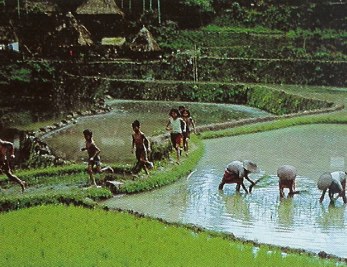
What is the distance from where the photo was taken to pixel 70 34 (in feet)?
16.7

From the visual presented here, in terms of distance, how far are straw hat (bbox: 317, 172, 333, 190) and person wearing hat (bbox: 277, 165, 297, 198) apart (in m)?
0.16

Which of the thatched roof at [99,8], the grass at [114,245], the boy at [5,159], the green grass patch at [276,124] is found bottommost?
the grass at [114,245]

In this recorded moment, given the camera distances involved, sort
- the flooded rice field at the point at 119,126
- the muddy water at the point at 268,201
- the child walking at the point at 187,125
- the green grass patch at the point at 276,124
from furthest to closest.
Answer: the green grass patch at the point at 276,124
the child walking at the point at 187,125
the flooded rice field at the point at 119,126
the muddy water at the point at 268,201

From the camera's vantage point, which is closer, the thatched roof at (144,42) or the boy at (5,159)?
the boy at (5,159)

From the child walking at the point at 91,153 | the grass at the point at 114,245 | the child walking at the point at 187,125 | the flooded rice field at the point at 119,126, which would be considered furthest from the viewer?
the child walking at the point at 187,125

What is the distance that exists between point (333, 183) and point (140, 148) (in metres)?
1.25

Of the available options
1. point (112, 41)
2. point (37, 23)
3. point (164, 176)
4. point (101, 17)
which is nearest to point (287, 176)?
point (164, 176)

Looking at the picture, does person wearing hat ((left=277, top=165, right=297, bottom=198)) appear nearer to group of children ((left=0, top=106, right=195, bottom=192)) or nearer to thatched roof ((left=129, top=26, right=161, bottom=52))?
group of children ((left=0, top=106, right=195, bottom=192))

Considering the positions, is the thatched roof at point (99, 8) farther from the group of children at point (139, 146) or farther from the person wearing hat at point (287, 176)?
the person wearing hat at point (287, 176)

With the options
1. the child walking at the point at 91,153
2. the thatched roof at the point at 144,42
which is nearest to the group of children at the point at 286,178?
the child walking at the point at 91,153

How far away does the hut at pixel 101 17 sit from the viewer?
510 centimetres

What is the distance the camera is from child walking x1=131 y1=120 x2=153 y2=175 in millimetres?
4934

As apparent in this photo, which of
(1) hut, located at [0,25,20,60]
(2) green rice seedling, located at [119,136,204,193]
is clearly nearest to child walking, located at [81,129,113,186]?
(2) green rice seedling, located at [119,136,204,193]

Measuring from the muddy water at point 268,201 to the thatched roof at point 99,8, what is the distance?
1198 millimetres
